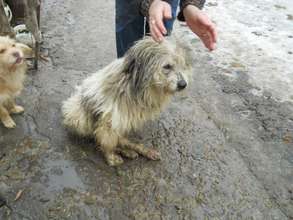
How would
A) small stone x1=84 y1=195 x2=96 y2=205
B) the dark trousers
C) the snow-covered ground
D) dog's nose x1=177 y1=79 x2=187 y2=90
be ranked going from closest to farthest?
dog's nose x1=177 y1=79 x2=187 y2=90
small stone x1=84 y1=195 x2=96 y2=205
the dark trousers
the snow-covered ground

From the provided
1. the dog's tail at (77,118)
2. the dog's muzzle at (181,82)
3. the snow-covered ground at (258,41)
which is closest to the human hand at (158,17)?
the dog's muzzle at (181,82)

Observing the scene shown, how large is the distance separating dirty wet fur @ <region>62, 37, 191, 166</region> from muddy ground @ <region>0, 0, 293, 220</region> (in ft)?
0.62

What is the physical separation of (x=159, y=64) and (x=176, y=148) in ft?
3.22

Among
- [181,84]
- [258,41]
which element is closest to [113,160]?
[181,84]

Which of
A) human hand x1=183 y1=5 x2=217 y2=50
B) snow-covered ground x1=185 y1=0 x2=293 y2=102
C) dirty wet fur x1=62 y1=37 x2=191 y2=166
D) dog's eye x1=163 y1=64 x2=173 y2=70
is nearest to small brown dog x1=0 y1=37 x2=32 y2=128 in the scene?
dirty wet fur x1=62 y1=37 x2=191 y2=166

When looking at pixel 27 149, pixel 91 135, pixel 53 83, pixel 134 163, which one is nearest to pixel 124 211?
pixel 134 163

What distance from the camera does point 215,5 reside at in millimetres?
4996

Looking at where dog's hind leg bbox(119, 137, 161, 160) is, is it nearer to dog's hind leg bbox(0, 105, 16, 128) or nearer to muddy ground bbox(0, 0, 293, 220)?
muddy ground bbox(0, 0, 293, 220)

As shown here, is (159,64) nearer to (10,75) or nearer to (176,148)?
(176,148)

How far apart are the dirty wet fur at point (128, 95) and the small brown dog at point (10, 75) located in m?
0.45

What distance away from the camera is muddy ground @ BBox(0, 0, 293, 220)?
2.43m

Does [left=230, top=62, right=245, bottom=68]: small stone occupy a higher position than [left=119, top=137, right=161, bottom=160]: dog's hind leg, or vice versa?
[left=230, top=62, right=245, bottom=68]: small stone

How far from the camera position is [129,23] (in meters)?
2.70

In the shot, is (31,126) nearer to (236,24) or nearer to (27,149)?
(27,149)
